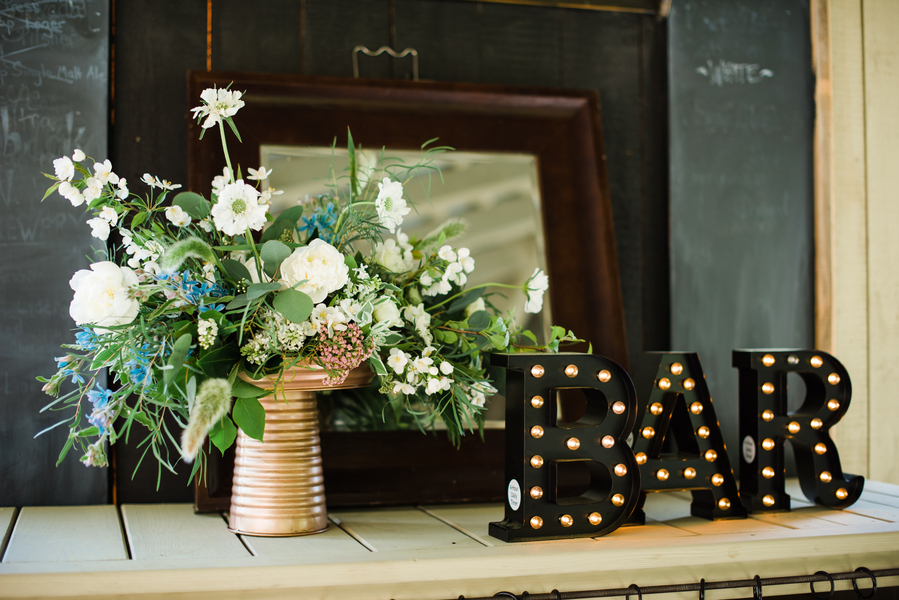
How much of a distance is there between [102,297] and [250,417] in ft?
0.79

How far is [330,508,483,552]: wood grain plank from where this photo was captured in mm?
987

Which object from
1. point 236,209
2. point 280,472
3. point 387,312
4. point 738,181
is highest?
point 738,181

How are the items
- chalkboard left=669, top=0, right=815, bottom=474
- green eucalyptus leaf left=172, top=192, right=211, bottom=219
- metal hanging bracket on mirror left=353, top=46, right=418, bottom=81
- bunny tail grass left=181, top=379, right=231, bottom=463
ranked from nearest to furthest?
bunny tail grass left=181, top=379, right=231, bottom=463
green eucalyptus leaf left=172, top=192, right=211, bottom=219
metal hanging bracket on mirror left=353, top=46, right=418, bottom=81
chalkboard left=669, top=0, right=815, bottom=474

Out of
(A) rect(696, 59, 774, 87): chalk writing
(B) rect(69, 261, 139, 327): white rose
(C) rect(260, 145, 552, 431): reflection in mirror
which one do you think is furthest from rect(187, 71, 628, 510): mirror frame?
(B) rect(69, 261, 139, 327): white rose

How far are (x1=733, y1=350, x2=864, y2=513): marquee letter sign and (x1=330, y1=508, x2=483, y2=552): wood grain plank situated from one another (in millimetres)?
527

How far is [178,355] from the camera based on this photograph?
0.85 metres

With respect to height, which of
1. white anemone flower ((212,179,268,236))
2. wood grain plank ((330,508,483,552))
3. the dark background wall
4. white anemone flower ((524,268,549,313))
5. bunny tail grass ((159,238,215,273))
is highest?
the dark background wall

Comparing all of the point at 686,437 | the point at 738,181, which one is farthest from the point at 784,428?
the point at 738,181

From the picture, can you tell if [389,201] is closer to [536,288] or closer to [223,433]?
[536,288]

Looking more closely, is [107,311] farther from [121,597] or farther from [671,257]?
[671,257]

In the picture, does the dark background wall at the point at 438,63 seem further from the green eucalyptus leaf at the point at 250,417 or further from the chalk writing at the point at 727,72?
the green eucalyptus leaf at the point at 250,417

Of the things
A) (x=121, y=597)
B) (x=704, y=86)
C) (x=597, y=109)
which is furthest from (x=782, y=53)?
(x=121, y=597)

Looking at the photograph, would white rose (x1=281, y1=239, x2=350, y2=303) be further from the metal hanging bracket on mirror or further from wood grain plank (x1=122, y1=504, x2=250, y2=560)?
the metal hanging bracket on mirror

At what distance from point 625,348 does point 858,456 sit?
0.61m
